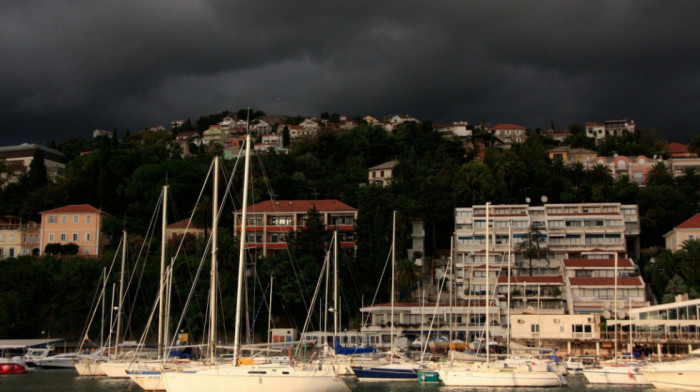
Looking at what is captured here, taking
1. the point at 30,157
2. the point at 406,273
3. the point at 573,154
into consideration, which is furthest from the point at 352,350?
the point at 30,157

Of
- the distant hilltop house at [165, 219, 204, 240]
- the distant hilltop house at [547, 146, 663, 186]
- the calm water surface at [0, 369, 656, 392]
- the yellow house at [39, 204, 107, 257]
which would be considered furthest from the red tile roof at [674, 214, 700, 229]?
the yellow house at [39, 204, 107, 257]

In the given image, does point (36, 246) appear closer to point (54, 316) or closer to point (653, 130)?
point (54, 316)

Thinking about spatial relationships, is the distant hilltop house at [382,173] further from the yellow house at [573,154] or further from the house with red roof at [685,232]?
the house with red roof at [685,232]

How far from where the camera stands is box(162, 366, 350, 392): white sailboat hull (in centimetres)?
3572

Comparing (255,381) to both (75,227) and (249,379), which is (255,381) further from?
(75,227)

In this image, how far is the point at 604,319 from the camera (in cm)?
7325

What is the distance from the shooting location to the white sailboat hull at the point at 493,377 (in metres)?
48.4

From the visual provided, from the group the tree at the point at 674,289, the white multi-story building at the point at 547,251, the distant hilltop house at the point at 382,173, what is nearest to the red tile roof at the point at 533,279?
the white multi-story building at the point at 547,251

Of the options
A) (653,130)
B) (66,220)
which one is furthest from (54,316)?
(653,130)

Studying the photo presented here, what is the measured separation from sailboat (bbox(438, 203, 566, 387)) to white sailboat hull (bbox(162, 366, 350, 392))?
1421 centimetres

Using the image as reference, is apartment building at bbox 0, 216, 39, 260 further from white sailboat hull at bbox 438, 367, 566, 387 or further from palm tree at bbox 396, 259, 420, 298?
white sailboat hull at bbox 438, 367, 566, 387

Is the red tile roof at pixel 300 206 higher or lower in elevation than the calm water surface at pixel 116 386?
higher

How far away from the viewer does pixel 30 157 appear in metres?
140

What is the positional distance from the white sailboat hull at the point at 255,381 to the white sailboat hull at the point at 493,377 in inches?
556
